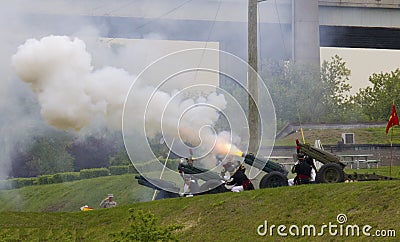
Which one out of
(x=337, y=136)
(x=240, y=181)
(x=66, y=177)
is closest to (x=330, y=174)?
(x=240, y=181)

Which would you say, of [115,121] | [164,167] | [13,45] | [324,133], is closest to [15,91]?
[13,45]

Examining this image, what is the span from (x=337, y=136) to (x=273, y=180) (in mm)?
22810

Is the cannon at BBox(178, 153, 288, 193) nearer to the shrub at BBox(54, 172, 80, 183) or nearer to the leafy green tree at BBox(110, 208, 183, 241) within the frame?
the leafy green tree at BBox(110, 208, 183, 241)

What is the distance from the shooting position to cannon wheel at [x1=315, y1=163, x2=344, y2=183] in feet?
84.2

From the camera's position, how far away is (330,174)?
25781 millimetres

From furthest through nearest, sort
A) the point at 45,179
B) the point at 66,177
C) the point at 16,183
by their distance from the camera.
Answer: the point at 66,177 < the point at 45,179 < the point at 16,183

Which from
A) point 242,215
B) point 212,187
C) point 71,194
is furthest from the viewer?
point 71,194

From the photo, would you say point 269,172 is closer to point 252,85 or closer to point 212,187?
point 212,187

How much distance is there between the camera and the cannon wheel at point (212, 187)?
2686 centimetres

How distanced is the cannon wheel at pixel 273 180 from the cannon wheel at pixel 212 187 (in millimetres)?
1361

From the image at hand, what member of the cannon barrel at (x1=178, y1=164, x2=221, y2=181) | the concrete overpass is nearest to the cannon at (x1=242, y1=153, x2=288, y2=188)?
the cannon barrel at (x1=178, y1=164, x2=221, y2=181)

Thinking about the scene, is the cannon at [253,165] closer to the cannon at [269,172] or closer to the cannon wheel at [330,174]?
the cannon at [269,172]

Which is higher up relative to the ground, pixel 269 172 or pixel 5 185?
pixel 269 172

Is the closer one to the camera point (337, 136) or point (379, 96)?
point (337, 136)
